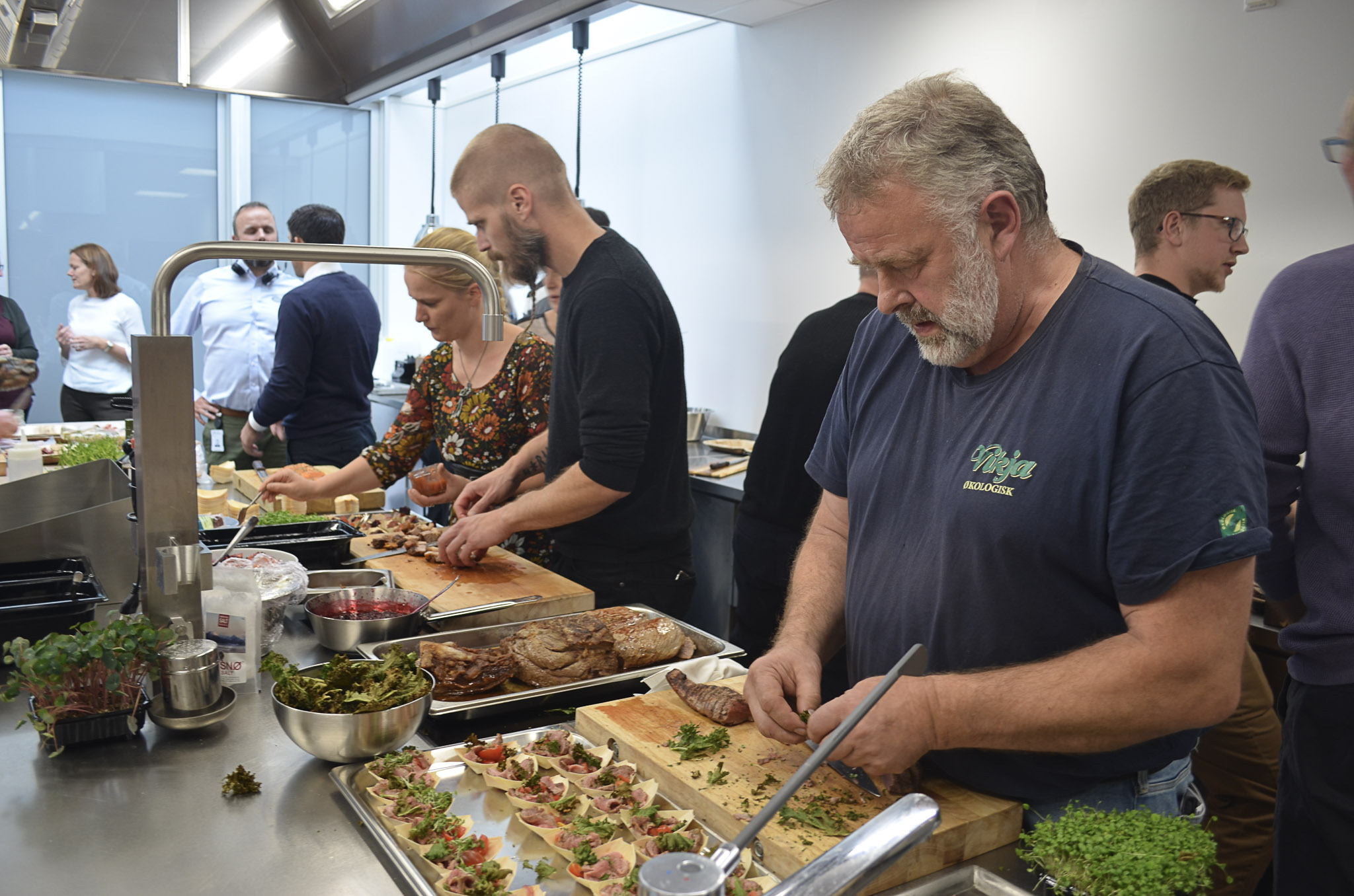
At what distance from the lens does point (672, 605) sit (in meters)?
2.58

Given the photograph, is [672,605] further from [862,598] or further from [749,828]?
[749,828]

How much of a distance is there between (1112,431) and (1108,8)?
280cm

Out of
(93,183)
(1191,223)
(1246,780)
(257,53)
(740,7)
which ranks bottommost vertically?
(1246,780)

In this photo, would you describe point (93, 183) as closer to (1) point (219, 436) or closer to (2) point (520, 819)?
(1) point (219, 436)

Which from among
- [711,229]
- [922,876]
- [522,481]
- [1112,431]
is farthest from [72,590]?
[711,229]

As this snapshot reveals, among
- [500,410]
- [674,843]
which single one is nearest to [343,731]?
[674,843]

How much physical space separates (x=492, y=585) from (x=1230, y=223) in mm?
2419

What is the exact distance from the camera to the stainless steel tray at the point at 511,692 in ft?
5.30

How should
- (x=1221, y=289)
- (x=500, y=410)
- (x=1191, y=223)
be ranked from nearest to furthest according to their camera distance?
(x=500, y=410) < (x=1191, y=223) < (x=1221, y=289)

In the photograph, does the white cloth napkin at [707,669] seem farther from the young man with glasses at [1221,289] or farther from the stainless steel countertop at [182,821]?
the young man with glasses at [1221,289]

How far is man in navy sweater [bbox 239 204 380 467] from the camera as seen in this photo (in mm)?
4254

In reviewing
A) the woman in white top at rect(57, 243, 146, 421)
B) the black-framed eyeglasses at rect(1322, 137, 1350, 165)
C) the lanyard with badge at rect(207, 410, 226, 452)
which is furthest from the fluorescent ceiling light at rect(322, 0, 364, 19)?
the black-framed eyeglasses at rect(1322, 137, 1350, 165)

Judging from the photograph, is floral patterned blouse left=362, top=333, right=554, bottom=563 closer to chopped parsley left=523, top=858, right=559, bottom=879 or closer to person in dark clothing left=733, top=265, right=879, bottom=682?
person in dark clothing left=733, top=265, right=879, bottom=682

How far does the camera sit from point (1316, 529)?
1.83 meters
